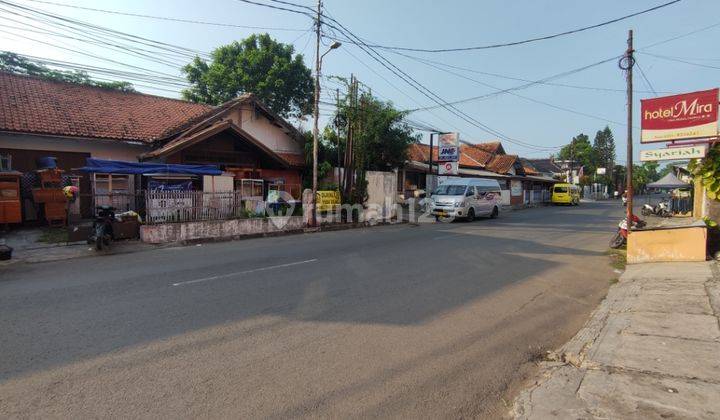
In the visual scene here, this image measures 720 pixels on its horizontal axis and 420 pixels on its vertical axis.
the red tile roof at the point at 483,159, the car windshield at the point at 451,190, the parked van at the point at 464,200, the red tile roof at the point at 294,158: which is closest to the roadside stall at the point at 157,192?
the red tile roof at the point at 294,158

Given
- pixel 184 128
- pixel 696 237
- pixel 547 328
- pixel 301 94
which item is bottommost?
pixel 547 328

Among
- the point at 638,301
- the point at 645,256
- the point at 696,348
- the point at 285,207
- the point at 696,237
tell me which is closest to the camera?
the point at 696,348

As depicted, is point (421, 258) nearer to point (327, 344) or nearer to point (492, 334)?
point (492, 334)

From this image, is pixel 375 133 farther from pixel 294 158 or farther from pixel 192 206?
pixel 192 206

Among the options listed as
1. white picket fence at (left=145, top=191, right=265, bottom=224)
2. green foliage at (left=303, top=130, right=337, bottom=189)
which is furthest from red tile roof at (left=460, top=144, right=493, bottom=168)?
white picket fence at (left=145, top=191, right=265, bottom=224)

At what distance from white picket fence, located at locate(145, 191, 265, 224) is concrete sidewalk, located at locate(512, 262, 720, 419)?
39.8 ft

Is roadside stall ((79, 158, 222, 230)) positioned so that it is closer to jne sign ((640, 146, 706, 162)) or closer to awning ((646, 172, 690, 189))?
jne sign ((640, 146, 706, 162))

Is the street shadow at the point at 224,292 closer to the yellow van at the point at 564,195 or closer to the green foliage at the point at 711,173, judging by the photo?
the green foliage at the point at 711,173

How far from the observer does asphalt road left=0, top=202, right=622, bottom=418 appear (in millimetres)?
3293

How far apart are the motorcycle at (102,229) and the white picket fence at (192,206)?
121 cm

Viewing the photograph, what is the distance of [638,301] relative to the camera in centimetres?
619

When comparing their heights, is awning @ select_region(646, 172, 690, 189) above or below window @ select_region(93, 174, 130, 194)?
above

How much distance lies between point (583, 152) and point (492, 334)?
8000cm

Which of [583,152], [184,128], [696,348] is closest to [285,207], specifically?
[184,128]
